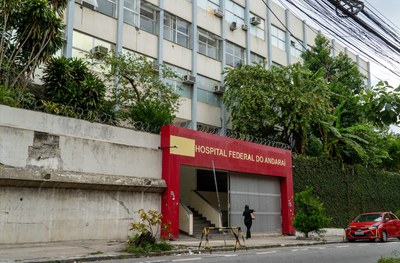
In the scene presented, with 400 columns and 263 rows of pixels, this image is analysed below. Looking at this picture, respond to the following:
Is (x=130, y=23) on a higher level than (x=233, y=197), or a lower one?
higher

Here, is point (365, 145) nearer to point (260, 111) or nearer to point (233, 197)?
point (260, 111)

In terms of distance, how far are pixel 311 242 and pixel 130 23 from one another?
15.4 m

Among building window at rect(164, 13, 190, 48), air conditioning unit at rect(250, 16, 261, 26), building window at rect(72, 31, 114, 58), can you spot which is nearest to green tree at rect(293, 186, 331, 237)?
building window at rect(72, 31, 114, 58)

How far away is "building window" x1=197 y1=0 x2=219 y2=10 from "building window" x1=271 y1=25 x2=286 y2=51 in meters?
6.56

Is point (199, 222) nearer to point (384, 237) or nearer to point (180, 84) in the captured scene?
point (384, 237)

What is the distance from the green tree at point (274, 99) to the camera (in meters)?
27.4

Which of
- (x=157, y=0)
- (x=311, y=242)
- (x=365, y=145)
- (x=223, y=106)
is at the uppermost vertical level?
(x=157, y=0)

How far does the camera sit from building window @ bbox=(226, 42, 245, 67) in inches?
1265

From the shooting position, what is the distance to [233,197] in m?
21.7

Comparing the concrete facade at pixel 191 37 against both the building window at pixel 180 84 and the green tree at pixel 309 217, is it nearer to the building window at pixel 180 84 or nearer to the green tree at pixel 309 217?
the building window at pixel 180 84

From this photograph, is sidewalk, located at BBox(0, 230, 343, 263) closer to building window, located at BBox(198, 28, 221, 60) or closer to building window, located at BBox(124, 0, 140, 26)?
building window, located at BBox(124, 0, 140, 26)

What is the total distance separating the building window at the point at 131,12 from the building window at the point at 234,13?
801cm

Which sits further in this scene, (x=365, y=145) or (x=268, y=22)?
(x=268, y=22)

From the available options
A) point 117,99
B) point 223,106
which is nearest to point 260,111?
point 223,106
